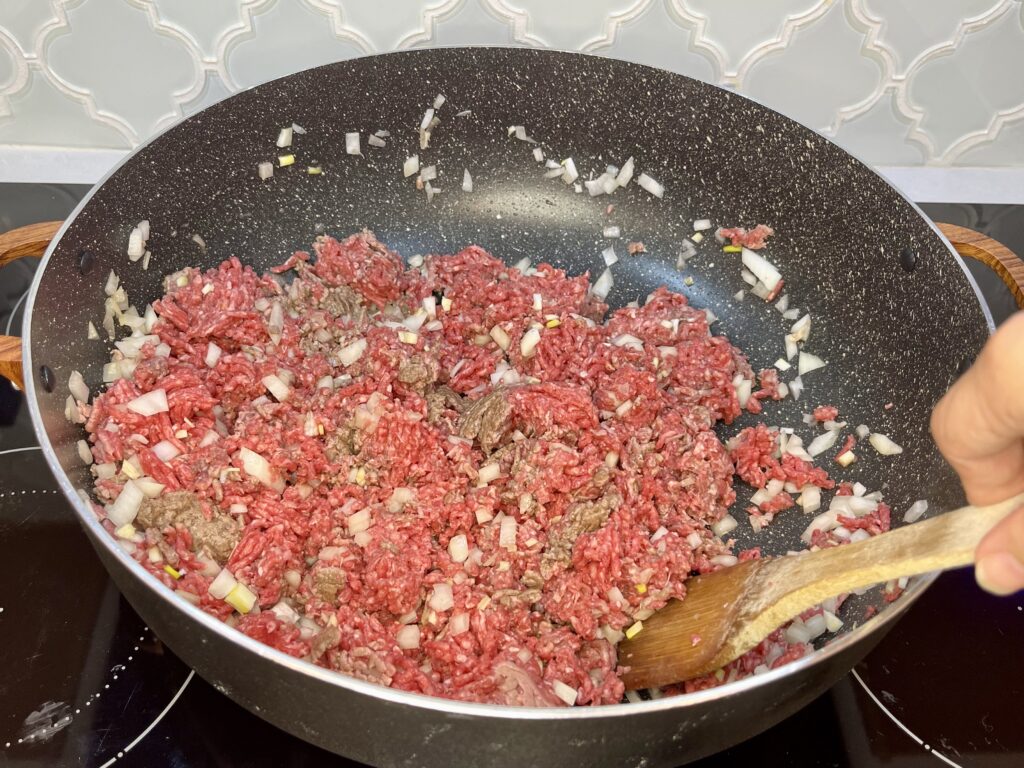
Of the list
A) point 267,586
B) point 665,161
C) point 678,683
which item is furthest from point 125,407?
point 665,161

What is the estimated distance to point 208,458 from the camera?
217cm

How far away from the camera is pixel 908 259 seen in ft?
7.60

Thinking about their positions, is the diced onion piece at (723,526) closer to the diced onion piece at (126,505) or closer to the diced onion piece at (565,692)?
the diced onion piece at (565,692)

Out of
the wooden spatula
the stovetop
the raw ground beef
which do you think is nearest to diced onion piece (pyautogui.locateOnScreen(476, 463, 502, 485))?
the raw ground beef

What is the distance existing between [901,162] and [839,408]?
1124 millimetres

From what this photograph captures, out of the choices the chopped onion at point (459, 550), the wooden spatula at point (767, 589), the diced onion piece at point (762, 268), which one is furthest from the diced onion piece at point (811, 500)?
the chopped onion at point (459, 550)

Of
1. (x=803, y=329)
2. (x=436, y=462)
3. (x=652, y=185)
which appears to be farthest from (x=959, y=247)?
(x=436, y=462)

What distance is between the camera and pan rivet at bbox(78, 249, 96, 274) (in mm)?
2184

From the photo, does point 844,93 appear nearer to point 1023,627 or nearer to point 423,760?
point 1023,627

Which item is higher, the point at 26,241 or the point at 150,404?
the point at 26,241

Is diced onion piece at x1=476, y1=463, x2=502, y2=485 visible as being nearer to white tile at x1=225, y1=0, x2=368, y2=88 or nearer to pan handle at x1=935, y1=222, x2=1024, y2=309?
pan handle at x1=935, y1=222, x2=1024, y2=309

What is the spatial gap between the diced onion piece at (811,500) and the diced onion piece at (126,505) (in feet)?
5.80

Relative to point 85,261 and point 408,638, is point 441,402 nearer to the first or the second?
point 408,638

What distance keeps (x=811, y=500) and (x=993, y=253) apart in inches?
33.9
